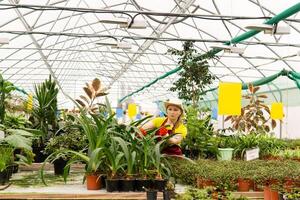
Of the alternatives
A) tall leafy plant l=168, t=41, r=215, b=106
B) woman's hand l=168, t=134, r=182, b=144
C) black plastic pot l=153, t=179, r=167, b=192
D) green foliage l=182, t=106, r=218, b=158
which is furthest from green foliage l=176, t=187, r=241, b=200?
tall leafy plant l=168, t=41, r=215, b=106

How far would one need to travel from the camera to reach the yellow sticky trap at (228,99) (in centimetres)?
461

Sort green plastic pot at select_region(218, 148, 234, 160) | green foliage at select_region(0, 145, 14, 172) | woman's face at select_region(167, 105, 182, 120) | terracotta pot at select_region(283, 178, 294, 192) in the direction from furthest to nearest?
green plastic pot at select_region(218, 148, 234, 160)
woman's face at select_region(167, 105, 182, 120)
terracotta pot at select_region(283, 178, 294, 192)
green foliage at select_region(0, 145, 14, 172)

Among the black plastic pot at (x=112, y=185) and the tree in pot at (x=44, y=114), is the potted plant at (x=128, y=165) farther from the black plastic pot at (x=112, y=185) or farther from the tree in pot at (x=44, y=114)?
the tree in pot at (x=44, y=114)

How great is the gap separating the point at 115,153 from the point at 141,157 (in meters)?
0.18

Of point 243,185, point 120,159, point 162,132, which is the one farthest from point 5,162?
point 243,185

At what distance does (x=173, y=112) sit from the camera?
3.77 m

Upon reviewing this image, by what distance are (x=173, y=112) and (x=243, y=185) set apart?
893mm

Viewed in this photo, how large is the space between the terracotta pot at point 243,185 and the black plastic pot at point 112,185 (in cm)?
88

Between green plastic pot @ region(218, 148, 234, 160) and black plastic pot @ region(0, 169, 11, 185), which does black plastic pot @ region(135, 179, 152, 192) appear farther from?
green plastic pot @ region(218, 148, 234, 160)

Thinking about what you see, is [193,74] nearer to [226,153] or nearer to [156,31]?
[226,153]

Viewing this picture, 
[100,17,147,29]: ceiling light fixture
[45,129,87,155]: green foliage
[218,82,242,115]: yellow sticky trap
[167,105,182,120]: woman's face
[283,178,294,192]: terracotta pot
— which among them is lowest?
[283,178,294,192]: terracotta pot

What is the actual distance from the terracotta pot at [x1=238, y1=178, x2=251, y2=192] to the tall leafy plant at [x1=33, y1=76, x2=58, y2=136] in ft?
5.60

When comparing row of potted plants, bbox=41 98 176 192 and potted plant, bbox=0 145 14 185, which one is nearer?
row of potted plants, bbox=41 98 176 192

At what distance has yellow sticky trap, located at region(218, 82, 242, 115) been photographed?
461 cm
